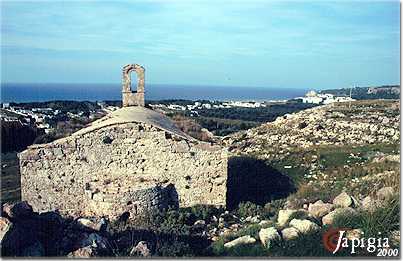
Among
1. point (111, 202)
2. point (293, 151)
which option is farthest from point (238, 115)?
point (111, 202)

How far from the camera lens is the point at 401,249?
9055mm

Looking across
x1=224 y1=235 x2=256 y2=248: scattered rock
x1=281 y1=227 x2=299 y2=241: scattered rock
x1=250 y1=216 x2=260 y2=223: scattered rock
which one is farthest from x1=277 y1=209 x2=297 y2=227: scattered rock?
x1=250 y1=216 x2=260 y2=223: scattered rock

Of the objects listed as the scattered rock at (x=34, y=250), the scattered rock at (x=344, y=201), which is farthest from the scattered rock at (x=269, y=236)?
the scattered rock at (x=34, y=250)

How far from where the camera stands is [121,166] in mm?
14125

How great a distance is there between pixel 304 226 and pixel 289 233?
1.34 ft

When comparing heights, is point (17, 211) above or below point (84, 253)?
above

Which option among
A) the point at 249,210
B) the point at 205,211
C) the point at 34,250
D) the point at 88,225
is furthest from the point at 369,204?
the point at 34,250

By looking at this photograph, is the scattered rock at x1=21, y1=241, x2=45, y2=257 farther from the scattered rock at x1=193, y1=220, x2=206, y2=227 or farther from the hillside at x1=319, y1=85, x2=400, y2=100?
the hillside at x1=319, y1=85, x2=400, y2=100

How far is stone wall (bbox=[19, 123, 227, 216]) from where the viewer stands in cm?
1398

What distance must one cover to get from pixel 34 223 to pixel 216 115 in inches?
2023

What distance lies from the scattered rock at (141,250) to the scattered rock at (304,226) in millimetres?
2995

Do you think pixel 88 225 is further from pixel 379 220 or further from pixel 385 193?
pixel 385 193

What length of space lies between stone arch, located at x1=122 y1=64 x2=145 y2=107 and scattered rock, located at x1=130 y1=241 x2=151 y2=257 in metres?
8.59

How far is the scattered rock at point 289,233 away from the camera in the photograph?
9711mm
